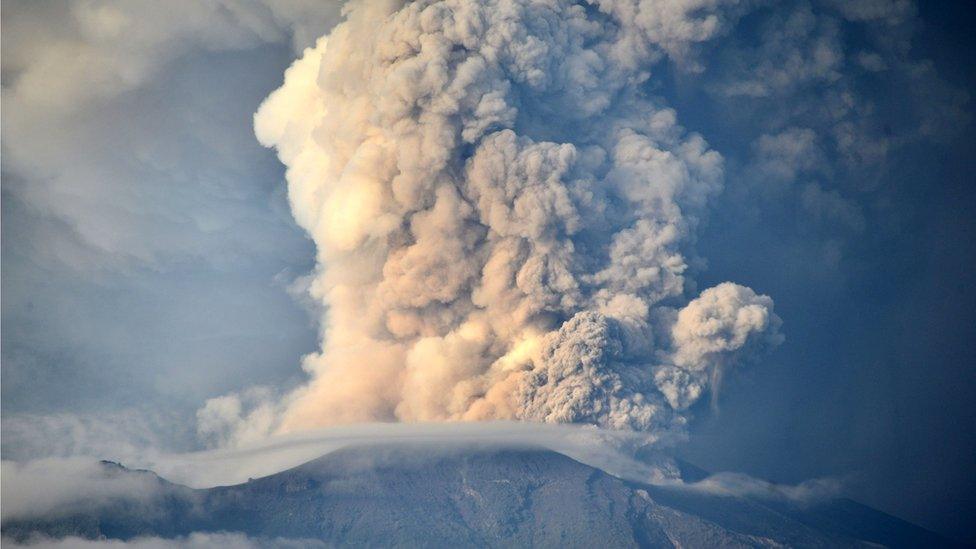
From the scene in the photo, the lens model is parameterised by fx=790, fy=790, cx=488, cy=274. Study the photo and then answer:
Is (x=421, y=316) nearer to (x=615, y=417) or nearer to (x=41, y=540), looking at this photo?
(x=615, y=417)

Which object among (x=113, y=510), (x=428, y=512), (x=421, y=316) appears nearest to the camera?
(x=421, y=316)

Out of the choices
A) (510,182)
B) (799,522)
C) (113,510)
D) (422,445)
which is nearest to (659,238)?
(510,182)

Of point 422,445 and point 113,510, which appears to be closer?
point 422,445

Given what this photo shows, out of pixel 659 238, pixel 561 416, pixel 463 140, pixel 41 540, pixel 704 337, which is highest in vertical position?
pixel 463 140

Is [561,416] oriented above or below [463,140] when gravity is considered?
below

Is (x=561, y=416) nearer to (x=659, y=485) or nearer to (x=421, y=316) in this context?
(x=421, y=316)

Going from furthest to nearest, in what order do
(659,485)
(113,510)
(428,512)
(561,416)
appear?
(113,510) → (428,512) → (659,485) → (561,416)
